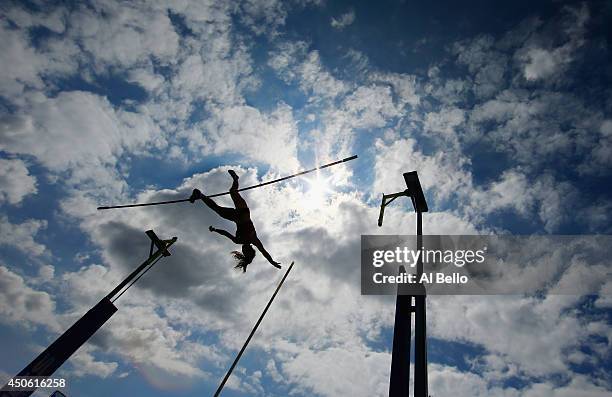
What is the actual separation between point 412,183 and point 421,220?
3.27 ft

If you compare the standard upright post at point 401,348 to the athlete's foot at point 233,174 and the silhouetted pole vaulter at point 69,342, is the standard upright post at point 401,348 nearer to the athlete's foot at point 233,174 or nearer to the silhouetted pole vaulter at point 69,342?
the athlete's foot at point 233,174

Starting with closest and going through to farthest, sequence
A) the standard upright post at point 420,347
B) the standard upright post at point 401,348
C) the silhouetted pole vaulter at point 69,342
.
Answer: the standard upright post at point 401,348 < the standard upright post at point 420,347 < the silhouetted pole vaulter at point 69,342

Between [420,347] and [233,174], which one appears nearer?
[420,347]

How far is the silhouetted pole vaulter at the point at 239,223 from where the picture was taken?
10.7 metres

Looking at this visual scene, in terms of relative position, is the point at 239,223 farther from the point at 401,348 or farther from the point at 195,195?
the point at 401,348

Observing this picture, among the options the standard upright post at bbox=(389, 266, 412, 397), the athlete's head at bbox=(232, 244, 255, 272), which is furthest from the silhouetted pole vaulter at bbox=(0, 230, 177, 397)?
the standard upright post at bbox=(389, 266, 412, 397)

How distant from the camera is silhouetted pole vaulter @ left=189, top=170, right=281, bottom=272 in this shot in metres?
10.7

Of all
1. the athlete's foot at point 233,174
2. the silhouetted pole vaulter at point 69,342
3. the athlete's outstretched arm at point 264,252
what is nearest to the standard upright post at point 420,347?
the athlete's outstretched arm at point 264,252

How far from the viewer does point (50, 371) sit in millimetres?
9883

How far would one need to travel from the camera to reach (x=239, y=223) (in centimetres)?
1099

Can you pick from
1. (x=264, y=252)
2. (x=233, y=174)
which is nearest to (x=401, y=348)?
(x=264, y=252)

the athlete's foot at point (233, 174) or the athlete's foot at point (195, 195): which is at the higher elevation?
the athlete's foot at point (233, 174)

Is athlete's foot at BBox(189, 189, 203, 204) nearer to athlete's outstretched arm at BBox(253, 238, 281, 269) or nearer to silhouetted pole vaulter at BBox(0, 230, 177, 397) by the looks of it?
athlete's outstretched arm at BBox(253, 238, 281, 269)

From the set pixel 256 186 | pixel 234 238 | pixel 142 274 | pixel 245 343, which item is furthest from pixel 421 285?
pixel 142 274
